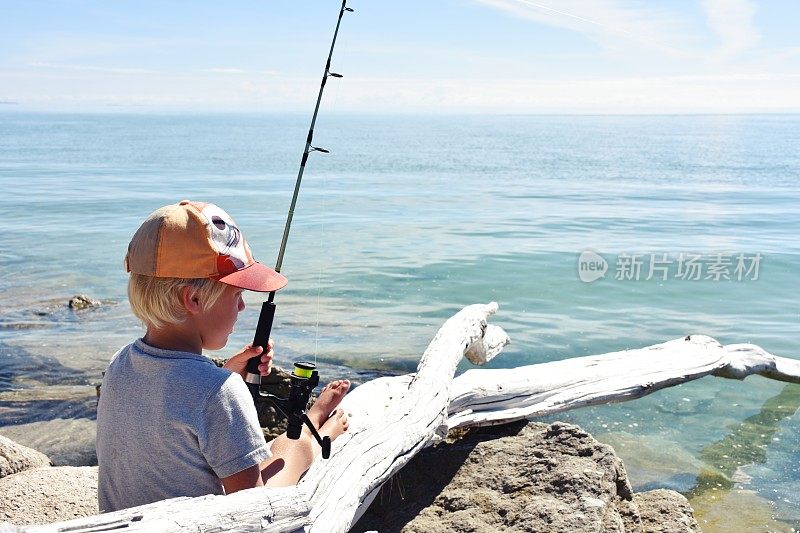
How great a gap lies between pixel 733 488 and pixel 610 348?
11.6 feet

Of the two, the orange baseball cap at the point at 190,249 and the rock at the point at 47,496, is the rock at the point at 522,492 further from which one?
the orange baseball cap at the point at 190,249

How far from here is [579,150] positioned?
157 feet

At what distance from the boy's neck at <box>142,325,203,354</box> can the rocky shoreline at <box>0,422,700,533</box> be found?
5.78ft

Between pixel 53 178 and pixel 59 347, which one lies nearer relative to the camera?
pixel 59 347

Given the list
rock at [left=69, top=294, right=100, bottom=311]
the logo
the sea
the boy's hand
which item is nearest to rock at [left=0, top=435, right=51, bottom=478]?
the sea

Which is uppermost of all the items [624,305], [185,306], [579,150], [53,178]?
[579,150]

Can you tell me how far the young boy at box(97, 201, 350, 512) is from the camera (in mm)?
2521

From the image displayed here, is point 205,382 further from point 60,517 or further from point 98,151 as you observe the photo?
point 98,151

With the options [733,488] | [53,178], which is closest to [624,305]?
[733,488]

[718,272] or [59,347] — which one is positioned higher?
[718,272]

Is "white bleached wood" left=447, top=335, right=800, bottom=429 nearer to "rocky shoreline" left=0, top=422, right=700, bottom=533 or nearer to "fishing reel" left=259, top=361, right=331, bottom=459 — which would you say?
"rocky shoreline" left=0, top=422, right=700, bottom=533

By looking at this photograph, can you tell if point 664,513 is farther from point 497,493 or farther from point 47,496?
point 47,496

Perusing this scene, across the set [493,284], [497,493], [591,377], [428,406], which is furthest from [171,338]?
[493,284]

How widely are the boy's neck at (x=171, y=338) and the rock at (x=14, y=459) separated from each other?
276 centimetres
